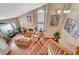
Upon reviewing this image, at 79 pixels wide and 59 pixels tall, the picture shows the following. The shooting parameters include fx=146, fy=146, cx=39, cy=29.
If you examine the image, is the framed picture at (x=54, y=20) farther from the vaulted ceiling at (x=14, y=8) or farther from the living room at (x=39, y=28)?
the vaulted ceiling at (x=14, y=8)

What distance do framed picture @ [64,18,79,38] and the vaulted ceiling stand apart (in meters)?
0.30

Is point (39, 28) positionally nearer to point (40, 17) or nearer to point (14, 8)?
point (40, 17)

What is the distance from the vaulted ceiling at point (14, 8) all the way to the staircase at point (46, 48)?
32 cm

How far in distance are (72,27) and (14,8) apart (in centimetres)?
56

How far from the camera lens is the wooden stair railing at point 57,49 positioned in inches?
54.1

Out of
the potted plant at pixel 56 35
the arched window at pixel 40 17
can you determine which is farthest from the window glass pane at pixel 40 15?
the potted plant at pixel 56 35

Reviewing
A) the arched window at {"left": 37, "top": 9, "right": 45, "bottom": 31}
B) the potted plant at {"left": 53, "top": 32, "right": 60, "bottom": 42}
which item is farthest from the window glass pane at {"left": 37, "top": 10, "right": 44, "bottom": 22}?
the potted plant at {"left": 53, "top": 32, "right": 60, "bottom": 42}

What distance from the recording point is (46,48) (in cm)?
139

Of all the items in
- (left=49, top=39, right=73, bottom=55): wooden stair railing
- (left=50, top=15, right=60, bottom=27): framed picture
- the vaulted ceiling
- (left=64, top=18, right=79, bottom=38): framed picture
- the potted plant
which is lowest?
(left=49, top=39, right=73, bottom=55): wooden stair railing

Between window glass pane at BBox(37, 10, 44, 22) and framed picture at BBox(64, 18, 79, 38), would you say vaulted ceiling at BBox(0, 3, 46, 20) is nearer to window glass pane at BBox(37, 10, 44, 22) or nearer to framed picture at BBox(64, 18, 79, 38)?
window glass pane at BBox(37, 10, 44, 22)

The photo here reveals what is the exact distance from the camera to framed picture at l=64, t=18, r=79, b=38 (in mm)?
1333
